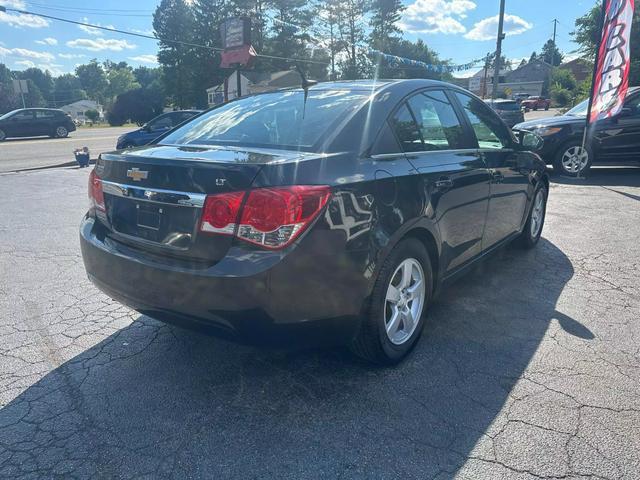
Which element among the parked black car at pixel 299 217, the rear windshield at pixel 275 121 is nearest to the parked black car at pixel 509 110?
the parked black car at pixel 299 217

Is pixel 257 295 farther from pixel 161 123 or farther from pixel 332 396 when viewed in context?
pixel 161 123

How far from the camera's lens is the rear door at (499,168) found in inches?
142

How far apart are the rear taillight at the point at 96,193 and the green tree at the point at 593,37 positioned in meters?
30.0

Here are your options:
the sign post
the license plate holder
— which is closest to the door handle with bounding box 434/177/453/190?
the license plate holder

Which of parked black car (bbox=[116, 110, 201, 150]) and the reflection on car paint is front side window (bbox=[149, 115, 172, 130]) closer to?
parked black car (bbox=[116, 110, 201, 150])

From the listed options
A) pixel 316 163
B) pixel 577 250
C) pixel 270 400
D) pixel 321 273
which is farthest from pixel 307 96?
pixel 577 250

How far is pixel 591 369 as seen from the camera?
2709 mm

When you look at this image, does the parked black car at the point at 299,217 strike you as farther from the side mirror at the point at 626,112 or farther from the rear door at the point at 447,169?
the side mirror at the point at 626,112

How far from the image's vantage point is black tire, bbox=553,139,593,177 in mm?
9156

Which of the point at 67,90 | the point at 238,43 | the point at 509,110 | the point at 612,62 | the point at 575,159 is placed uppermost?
the point at 67,90

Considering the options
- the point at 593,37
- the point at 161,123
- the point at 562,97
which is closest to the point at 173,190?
the point at 161,123

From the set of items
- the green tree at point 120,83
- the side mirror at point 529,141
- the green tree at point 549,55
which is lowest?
the side mirror at point 529,141

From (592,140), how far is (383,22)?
181ft

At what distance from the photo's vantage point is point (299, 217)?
2.07m
